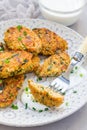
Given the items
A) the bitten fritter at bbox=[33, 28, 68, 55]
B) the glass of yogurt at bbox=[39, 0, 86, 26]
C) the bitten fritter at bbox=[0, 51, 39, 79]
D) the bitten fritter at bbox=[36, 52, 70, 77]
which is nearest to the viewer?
the bitten fritter at bbox=[0, 51, 39, 79]

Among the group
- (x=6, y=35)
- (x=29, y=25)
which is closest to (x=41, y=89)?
(x=6, y=35)

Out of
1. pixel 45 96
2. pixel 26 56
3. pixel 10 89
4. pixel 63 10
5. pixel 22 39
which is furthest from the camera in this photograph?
pixel 63 10

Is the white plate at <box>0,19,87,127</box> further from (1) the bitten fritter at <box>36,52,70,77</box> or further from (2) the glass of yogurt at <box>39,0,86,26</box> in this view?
(2) the glass of yogurt at <box>39,0,86,26</box>

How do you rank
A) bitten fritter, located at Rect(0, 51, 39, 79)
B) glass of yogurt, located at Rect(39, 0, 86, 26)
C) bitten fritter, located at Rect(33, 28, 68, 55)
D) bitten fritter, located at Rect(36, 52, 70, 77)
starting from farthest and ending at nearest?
glass of yogurt, located at Rect(39, 0, 86, 26)
bitten fritter, located at Rect(33, 28, 68, 55)
bitten fritter, located at Rect(36, 52, 70, 77)
bitten fritter, located at Rect(0, 51, 39, 79)

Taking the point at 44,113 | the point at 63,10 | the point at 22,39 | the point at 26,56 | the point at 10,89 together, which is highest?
the point at 63,10

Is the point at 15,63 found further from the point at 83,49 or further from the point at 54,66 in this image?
the point at 83,49

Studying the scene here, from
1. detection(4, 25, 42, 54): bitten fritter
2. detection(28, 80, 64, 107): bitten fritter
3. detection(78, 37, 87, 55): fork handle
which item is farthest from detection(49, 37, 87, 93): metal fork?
detection(4, 25, 42, 54): bitten fritter

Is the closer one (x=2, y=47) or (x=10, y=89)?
(x=10, y=89)

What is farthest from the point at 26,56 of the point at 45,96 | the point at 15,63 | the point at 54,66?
the point at 45,96
